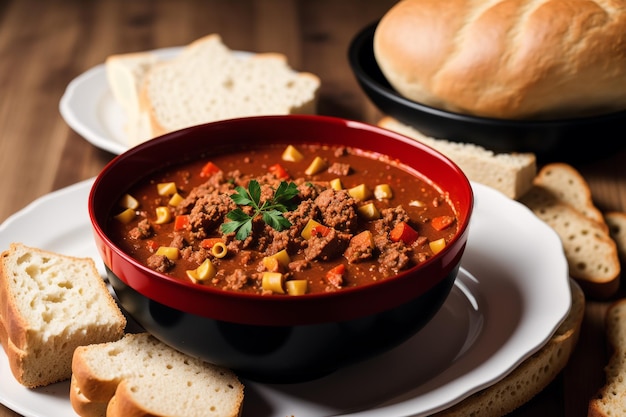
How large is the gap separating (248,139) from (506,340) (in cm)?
157

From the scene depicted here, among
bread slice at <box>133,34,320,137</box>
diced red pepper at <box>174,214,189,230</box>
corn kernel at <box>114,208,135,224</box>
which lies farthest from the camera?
bread slice at <box>133,34,320,137</box>

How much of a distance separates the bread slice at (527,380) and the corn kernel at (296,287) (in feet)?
2.29

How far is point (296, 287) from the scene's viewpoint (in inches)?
119

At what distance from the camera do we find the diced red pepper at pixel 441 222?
345 centimetres

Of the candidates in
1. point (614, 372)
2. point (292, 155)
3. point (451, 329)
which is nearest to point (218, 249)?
point (292, 155)

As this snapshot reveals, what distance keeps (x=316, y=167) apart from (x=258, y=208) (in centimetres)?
60

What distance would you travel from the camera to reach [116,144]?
509 centimetres

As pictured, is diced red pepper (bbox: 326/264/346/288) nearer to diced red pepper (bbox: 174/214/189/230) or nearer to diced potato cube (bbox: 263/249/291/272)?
diced potato cube (bbox: 263/249/291/272)

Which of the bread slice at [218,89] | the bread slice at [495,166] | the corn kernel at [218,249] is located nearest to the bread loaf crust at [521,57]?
the bread slice at [495,166]

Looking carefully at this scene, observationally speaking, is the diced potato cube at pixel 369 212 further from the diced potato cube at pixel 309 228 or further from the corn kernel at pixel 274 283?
the corn kernel at pixel 274 283

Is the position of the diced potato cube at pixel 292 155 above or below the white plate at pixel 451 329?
above

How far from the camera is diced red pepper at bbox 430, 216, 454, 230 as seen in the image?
3.45m

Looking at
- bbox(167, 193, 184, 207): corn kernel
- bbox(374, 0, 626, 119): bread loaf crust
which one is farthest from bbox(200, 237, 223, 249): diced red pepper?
bbox(374, 0, 626, 119): bread loaf crust

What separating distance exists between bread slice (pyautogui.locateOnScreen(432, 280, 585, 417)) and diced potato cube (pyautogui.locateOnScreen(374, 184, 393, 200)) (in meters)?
0.89
